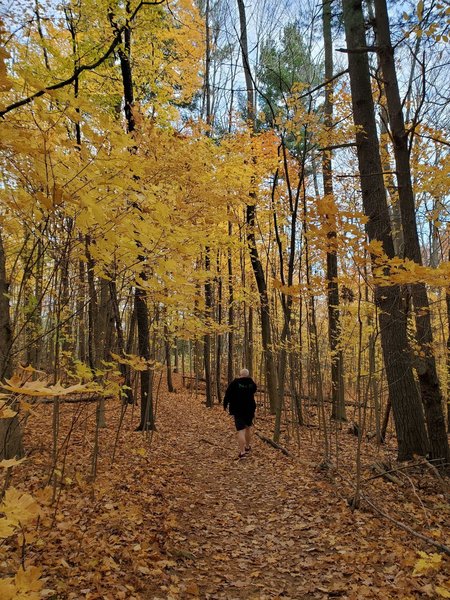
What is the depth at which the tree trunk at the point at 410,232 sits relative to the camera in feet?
19.4

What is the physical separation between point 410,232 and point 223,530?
4.99m

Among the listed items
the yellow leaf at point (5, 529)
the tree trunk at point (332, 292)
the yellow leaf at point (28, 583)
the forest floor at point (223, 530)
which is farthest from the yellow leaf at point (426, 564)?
the tree trunk at point (332, 292)

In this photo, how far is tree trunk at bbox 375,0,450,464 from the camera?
232 inches

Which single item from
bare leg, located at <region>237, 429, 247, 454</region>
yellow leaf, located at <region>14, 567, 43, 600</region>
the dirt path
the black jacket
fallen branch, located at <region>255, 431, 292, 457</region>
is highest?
the black jacket

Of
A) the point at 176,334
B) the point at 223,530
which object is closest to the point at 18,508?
the point at 223,530

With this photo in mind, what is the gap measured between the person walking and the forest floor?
1.69 feet

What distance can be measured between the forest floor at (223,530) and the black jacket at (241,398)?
95cm

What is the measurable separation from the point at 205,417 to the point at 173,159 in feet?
27.5

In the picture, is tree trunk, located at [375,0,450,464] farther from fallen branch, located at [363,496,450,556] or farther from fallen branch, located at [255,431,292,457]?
fallen branch, located at [255,431,292,457]

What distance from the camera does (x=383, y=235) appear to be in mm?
6129

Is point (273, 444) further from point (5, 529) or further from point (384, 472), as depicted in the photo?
point (5, 529)

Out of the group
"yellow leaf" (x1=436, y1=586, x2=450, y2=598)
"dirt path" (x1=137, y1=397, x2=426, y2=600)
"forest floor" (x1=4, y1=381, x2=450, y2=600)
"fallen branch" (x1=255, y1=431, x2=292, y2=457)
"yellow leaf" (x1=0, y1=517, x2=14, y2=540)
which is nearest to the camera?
"yellow leaf" (x1=0, y1=517, x2=14, y2=540)

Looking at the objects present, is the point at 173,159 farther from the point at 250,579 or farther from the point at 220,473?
the point at 250,579

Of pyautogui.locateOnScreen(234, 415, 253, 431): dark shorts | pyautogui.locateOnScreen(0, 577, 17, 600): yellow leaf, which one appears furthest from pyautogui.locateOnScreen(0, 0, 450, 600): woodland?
pyautogui.locateOnScreen(234, 415, 253, 431): dark shorts
